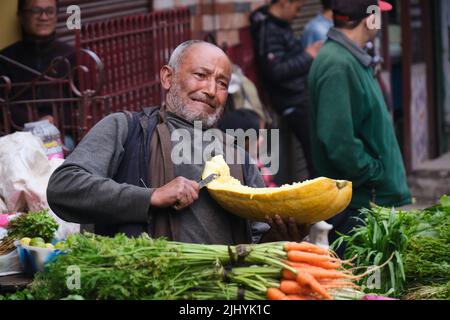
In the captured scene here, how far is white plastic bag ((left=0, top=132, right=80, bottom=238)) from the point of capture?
565cm

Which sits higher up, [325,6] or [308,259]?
[325,6]

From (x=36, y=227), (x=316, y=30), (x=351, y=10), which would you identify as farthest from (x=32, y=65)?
(x=316, y=30)

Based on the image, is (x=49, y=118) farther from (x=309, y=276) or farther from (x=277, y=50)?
(x=309, y=276)

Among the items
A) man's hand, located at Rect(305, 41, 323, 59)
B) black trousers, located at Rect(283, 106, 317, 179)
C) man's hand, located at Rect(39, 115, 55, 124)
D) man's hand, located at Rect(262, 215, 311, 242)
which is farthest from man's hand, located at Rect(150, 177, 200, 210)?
black trousers, located at Rect(283, 106, 317, 179)

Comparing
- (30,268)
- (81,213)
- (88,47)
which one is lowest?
(30,268)

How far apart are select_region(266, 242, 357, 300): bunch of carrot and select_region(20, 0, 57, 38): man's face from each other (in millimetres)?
3980

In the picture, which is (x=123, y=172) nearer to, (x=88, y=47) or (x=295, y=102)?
(x=88, y=47)

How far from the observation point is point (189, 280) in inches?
137

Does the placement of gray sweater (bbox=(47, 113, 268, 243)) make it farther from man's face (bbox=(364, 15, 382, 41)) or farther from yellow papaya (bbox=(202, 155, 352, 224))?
man's face (bbox=(364, 15, 382, 41))

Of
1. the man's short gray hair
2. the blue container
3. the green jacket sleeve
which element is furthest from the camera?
the green jacket sleeve

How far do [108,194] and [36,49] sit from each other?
11.0ft
